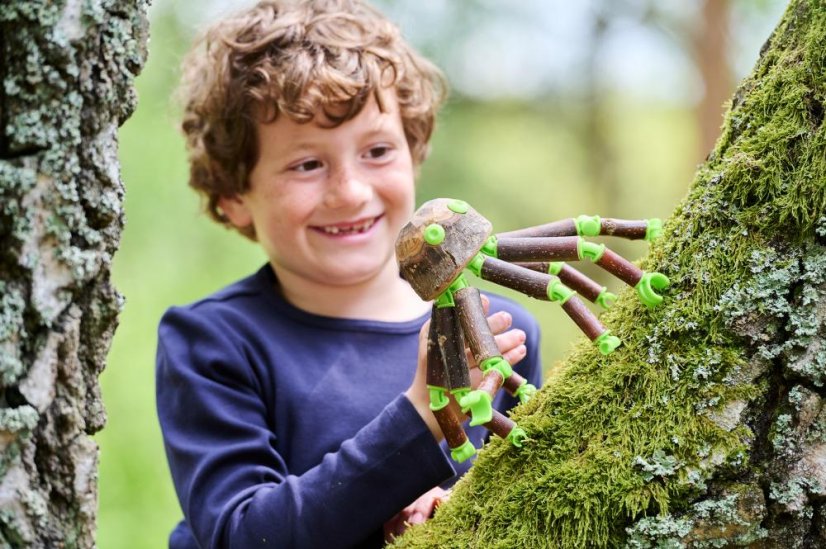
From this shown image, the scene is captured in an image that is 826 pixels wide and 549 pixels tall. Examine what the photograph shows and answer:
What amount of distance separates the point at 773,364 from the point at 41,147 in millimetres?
1034

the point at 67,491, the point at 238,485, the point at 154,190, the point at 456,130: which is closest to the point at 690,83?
the point at 456,130

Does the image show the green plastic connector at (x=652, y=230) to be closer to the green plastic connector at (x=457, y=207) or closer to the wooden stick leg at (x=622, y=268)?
the wooden stick leg at (x=622, y=268)

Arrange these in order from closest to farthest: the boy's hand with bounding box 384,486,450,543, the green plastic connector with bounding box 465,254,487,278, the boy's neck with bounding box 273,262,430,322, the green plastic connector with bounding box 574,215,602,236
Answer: the green plastic connector with bounding box 465,254,487,278 → the green plastic connector with bounding box 574,215,602,236 → the boy's hand with bounding box 384,486,450,543 → the boy's neck with bounding box 273,262,430,322

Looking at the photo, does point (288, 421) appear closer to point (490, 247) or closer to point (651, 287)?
point (490, 247)

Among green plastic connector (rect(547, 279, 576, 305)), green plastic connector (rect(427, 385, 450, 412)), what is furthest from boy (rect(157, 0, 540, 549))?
green plastic connector (rect(547, 279, 576, 305))

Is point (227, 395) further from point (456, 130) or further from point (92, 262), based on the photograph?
point (456, 130)

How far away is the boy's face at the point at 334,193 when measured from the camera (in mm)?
2020

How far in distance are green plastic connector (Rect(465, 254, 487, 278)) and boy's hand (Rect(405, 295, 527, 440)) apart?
0.08m

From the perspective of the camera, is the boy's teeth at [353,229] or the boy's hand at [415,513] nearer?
the boy's hand at [415,513]

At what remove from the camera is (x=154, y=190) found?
20.6 ft

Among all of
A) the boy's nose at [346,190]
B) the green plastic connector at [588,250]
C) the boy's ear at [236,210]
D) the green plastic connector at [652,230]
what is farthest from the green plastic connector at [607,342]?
the boy's ear at [236,210]

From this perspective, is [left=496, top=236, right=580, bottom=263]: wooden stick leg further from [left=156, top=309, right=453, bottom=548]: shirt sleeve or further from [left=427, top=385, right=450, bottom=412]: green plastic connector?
[left=156, top=309, right=453, bottom=548]: shirt sleeve

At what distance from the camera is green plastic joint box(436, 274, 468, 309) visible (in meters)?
1.30

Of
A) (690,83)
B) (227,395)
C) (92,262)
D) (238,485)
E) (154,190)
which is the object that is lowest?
(238,485)
